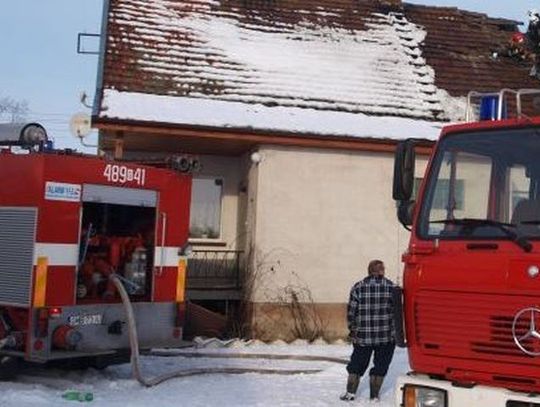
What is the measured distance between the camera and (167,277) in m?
11.4

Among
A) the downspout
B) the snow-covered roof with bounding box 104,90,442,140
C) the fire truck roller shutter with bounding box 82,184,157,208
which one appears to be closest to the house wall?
the snow-covered roof with bounding box 104,90,442,140

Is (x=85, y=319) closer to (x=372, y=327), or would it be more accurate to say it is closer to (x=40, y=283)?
(x=40, y=283)

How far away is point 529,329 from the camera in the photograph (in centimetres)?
555

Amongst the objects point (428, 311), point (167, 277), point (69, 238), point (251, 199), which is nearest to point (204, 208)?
point (251, 199)

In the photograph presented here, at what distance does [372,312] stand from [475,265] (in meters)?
4.16

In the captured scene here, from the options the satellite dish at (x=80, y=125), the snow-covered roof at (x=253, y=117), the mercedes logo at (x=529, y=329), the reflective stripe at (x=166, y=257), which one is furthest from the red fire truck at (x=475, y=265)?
the snow-covered roof at (x=253, y=117)

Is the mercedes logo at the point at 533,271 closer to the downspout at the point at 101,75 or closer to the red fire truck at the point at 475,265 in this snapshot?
the red fire truck at the point at 475,265

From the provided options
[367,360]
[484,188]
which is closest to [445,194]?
[484,188]

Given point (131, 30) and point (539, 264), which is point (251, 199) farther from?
point (539, 264)

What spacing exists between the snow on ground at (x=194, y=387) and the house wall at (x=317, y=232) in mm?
3003

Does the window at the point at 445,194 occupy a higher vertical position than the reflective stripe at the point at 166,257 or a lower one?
higher

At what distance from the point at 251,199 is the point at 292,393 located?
621cm

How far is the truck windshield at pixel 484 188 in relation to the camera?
19.9ft

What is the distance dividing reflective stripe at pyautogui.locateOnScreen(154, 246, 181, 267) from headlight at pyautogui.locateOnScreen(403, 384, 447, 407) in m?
5.70
